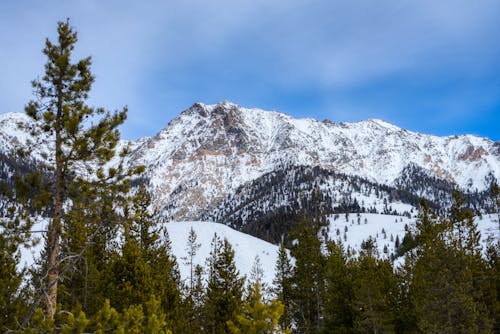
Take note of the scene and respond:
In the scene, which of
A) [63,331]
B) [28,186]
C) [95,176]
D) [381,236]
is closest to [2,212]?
[28,186]

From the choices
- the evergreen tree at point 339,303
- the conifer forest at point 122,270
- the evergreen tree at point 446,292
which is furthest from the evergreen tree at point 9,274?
the evergreen tree at point 339,303

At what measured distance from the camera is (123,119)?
12.6 metres

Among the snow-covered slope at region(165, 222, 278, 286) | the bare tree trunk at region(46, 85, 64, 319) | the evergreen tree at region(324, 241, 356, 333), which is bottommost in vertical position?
the evergreen tree at region(324, 241, 356, 333)

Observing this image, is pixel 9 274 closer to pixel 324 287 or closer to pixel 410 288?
pixel 410 288

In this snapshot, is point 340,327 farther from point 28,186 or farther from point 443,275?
point 28,186

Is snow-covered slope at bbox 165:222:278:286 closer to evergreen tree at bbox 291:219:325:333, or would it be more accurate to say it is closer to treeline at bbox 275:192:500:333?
evergreen tree at bbox 291:219:325:333

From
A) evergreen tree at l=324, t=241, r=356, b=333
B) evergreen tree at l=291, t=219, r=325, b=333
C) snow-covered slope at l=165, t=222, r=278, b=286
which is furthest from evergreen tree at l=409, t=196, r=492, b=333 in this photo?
snow-covered slope at l=165, t=222, r=278, b=286

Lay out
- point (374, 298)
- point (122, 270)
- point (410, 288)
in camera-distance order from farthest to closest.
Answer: point (410, 288), point (374, 298), point (122, 270)

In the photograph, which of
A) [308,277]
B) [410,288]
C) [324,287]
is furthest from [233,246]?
[410,288]

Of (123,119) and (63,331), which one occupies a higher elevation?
(123,119)

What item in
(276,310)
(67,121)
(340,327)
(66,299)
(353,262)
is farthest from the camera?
(353,262)

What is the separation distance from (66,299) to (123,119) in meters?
15.5

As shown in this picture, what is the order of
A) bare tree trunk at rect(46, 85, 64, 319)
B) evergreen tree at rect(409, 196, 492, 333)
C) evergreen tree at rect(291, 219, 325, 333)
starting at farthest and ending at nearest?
evergreen tree at rect(291, 219, 325, 333) < evergreen tree at rect(409, 196, 492, 333) < bare tree trunk at rect(46, 85, 64, 319)

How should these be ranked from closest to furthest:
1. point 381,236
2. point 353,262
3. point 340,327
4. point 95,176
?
point 95,176
point 340,327
point 353,262
point 381,236
